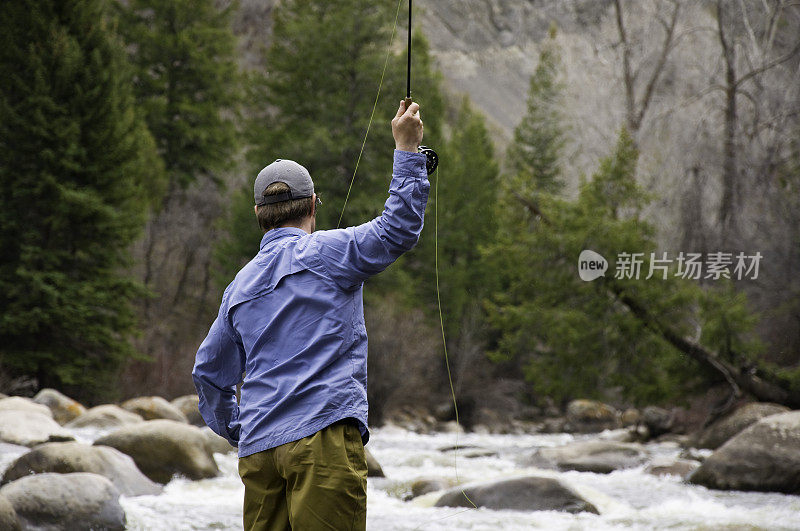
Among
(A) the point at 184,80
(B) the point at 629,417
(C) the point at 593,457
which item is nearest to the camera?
(C) the point at 593,457

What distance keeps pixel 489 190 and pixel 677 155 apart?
8.17 metres

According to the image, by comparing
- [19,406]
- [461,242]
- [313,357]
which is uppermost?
[461,242]

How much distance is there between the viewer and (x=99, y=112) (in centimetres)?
1527

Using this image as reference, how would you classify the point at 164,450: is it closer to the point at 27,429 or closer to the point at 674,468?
the point at 27,429

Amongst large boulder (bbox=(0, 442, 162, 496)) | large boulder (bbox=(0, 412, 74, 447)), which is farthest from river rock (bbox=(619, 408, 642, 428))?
large boulder (bbox=(0, 442, 162, 496))

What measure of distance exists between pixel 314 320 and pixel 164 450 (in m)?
6.19

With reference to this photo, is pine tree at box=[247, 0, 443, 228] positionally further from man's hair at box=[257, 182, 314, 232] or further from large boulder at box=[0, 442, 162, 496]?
man's hair at box=[257, 182, 314, 232]

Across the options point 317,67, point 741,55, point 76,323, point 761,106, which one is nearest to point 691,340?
point 761,106

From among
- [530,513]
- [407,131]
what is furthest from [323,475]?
[530,513]

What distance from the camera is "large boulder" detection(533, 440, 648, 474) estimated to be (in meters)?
9.81

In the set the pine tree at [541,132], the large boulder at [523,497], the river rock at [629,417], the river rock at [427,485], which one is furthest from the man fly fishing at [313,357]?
the pine tree at [541,132]

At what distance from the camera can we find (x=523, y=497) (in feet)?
22.6

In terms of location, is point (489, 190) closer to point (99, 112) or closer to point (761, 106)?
point (761, 106)

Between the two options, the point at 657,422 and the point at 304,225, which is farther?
the point at 657,422
